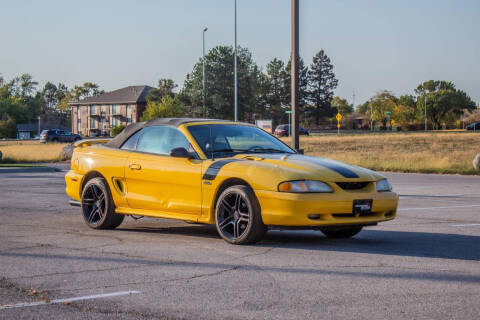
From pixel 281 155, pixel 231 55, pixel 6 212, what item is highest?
pixel 231 55

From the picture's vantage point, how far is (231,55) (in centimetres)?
10762

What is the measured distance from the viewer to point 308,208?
7.44 m

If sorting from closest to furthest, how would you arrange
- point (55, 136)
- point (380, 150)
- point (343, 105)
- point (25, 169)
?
1. point (25, 169)
2. point (380, 150)
3. point (55, 136)
4. point (343, 105)

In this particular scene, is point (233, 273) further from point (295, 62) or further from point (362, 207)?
point (295, 62)

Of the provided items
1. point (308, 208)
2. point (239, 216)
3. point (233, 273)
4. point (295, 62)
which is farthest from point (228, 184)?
point (295, 62)

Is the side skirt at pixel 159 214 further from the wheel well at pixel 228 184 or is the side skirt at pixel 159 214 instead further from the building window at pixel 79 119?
the building window at pixel 79 119

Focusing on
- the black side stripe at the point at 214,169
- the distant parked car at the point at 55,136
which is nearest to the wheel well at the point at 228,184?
the black side stripe at the point at 214,169

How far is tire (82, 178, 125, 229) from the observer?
9.26 metres

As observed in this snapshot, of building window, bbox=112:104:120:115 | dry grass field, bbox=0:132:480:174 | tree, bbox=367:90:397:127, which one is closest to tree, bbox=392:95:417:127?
tree, bbox=367:90:397:127

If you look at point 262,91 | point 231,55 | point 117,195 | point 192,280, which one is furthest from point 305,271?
point 262,91

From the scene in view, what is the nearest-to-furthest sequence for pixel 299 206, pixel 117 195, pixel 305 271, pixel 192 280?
pixel 192 280 < pixel 305 271 < pixel 299 206 < pixel 117 195

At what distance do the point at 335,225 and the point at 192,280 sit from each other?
2.27 m

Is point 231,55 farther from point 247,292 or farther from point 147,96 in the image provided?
point 247,292

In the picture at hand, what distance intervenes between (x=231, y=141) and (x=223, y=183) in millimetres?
926
